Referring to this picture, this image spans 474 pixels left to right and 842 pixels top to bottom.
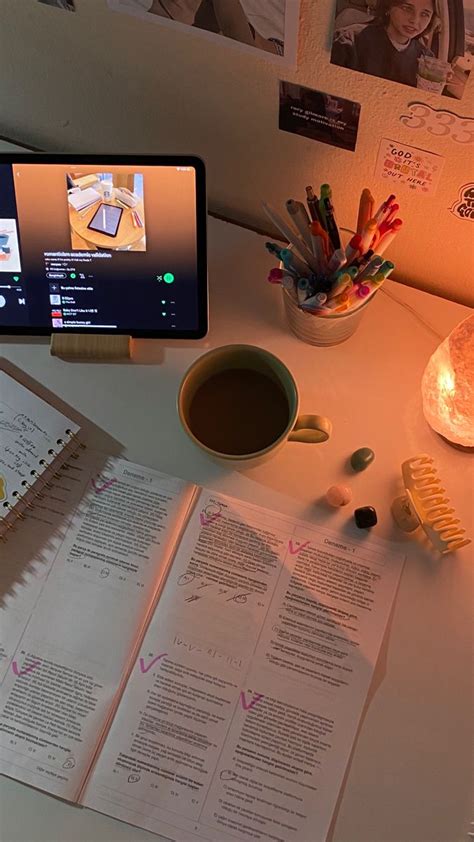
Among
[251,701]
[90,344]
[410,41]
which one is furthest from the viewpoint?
[90,344]

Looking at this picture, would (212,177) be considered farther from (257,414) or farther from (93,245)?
(257,414)

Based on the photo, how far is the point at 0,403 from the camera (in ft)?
2.66

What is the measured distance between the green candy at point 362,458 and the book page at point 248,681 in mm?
68

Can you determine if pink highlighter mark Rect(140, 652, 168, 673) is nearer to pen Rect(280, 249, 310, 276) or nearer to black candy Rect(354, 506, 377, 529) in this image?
black candy Rect(354, 506, 377, 529)

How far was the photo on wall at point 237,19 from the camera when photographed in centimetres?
62

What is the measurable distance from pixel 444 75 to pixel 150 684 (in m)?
0.60

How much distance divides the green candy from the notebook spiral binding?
0.29 m

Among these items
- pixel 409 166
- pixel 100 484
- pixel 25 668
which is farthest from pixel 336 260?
pixel 25 668

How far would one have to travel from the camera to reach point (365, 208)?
699 millimetres

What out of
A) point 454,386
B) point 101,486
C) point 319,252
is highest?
point 319,252

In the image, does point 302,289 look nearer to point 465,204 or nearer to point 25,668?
point 465,204

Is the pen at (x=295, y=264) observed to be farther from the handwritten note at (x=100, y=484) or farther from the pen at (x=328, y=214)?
the handwritten note at (x=100, y=484)

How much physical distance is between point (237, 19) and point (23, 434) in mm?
455

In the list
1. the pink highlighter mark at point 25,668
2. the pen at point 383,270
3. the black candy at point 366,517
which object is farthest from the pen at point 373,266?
the pink highlighter mark at point 25,668
